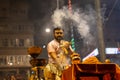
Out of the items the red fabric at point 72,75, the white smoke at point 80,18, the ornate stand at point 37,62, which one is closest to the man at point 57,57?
the ornate stand at point 37,62

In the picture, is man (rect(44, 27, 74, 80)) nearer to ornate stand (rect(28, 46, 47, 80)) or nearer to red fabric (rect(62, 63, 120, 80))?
ornate stand (rect(28, 46, 47, 80))

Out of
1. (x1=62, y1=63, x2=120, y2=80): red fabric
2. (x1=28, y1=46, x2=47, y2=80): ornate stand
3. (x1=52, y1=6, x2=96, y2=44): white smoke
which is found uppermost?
(x1=52, y1=6, x2=96, y2=44): white smoke

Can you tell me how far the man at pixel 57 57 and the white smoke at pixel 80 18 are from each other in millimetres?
8907

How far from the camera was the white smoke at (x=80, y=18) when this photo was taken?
80.5ft

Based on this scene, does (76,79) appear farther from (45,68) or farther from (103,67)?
(45,68)

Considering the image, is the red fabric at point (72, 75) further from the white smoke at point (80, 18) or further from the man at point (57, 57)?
the white smoke at point (80, 18)

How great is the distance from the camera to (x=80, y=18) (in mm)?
26562

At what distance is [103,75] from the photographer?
21.6 ft

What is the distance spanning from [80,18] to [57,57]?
724 inches

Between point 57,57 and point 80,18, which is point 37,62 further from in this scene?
point 80,18

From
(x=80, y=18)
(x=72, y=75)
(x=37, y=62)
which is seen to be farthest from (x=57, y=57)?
(x=80, y=18)

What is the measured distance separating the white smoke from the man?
29.2ft

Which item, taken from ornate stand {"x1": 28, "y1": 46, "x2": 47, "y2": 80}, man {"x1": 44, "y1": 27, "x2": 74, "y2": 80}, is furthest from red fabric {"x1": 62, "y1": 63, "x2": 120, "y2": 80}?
ornate stand {"x1": 28, "y1": 46, "x2": 47, "y2": 80}

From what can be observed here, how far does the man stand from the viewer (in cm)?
837
